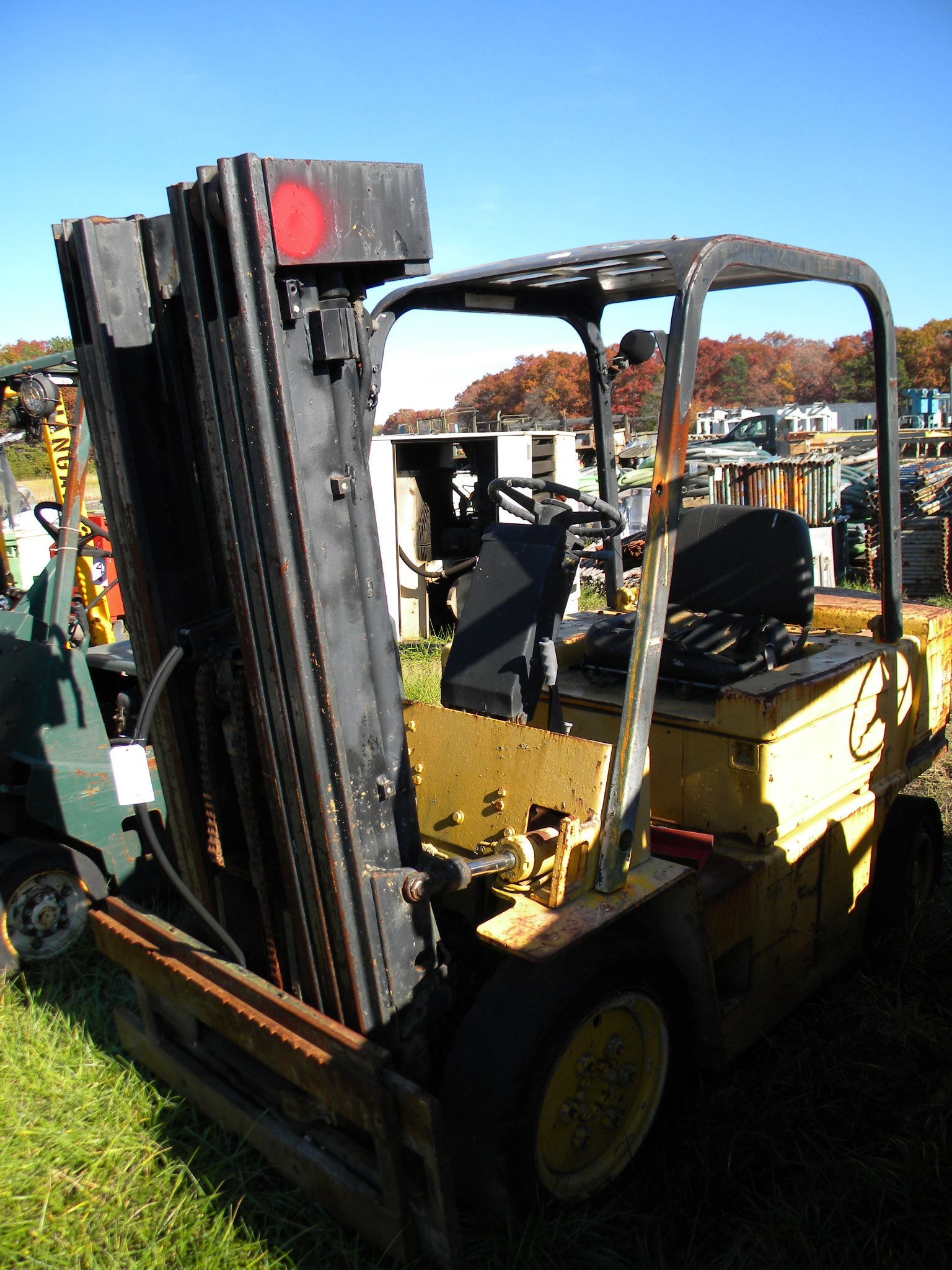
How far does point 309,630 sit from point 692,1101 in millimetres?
1994

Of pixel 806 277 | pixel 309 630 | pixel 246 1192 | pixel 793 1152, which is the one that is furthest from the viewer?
pixel 806 277

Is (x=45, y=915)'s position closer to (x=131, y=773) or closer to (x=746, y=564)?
(x=131, y=773)

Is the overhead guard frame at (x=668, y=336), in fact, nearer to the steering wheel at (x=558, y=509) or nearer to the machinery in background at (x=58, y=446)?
the steering wheel at (x=558, y=509)

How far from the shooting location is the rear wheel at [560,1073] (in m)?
2.24

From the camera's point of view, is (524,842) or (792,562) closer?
(524,842)

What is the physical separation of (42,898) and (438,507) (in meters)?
7.81

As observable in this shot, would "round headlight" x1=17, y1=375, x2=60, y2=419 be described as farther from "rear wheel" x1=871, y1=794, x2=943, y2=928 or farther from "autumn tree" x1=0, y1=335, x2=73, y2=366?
"autumn tree" x1=0, y1=335, x2=73, y2=366

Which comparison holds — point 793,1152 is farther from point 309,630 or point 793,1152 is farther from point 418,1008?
point 309,630

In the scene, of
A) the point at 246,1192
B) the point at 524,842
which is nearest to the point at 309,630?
the point at 524,842

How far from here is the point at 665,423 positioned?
92.4 inches

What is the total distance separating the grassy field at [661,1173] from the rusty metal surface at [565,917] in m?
0.75

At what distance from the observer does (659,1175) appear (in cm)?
264

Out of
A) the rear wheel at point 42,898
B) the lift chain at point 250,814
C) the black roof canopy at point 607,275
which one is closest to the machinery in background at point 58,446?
the lift chain at point 250,814

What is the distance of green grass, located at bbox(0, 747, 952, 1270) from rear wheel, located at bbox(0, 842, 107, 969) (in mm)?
640
